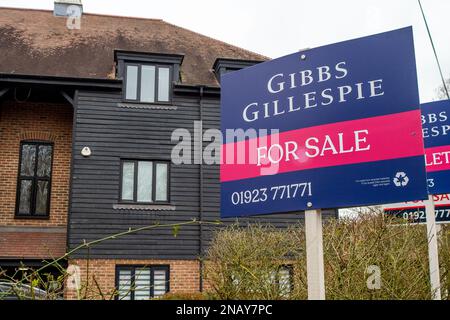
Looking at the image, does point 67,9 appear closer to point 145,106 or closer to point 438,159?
point 145,106

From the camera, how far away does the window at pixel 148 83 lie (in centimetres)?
1566

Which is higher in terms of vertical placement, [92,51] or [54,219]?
[92,51]

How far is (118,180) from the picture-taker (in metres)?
14.8

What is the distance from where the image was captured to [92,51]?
17.0 m

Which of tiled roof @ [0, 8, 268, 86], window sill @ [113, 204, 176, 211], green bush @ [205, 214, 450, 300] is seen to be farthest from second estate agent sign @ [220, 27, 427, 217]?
tiled roof @ [0, 8, 268, 86]

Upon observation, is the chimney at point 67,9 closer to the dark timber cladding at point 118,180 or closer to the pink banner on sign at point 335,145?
the dark timber cladding at point 118,180

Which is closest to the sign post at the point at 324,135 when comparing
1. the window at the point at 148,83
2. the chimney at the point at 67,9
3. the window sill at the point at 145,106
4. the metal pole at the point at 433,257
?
the metal pole at the point at 433,257

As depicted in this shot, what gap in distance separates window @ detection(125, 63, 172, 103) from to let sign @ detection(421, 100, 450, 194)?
34.0 ft

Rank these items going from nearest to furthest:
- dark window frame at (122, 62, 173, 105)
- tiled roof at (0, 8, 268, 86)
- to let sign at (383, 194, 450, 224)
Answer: to let sign at (383, 194, 450, 224)
dark window frame at (122, 62, 173, 105)
tiled roof at (0, 8, 268, 86)

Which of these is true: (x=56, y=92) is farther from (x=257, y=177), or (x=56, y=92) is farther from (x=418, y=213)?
(x=257, y=177)

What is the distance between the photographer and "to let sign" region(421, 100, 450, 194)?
5.99 m

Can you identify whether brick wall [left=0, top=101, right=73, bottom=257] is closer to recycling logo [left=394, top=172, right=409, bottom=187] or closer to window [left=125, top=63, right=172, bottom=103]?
window [left=125, top=63, right=172, bottom=103]
